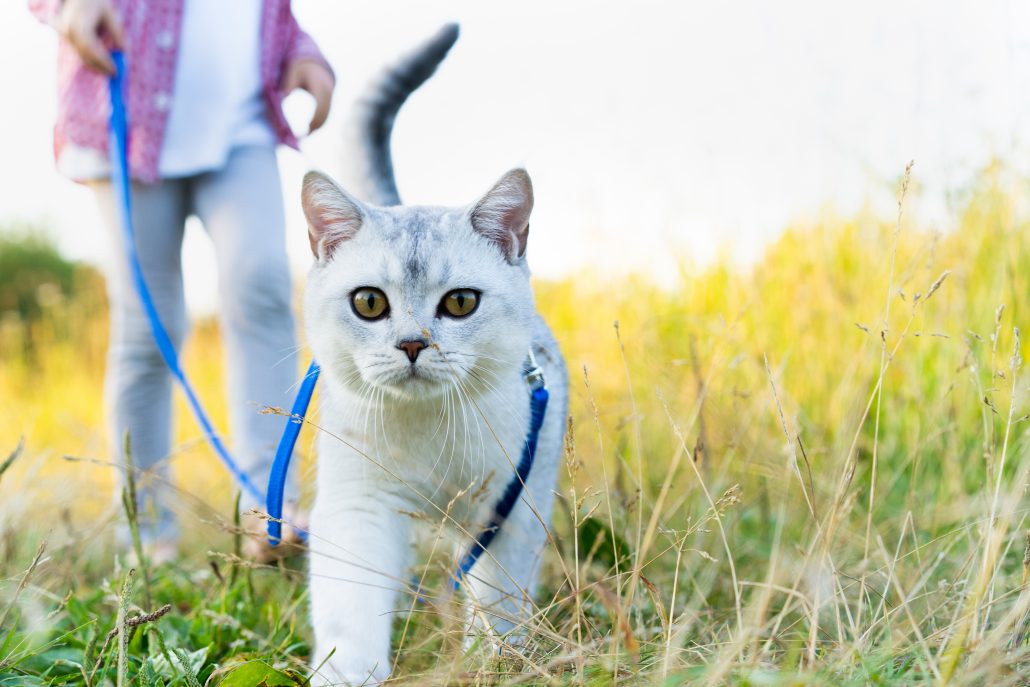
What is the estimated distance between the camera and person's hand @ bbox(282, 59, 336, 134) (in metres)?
2.09

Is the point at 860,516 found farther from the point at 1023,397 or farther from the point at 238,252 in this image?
the point at 238,252

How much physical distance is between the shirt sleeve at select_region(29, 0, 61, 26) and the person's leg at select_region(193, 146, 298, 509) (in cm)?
49

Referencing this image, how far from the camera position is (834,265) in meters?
2.92

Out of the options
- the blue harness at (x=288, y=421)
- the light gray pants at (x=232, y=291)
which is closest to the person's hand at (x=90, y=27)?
the blue harness at (x=288, y=421)

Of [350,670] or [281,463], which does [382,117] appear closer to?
Result: [281,463]

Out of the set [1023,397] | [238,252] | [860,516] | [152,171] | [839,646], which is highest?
[152,171]

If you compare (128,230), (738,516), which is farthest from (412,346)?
(738,516)

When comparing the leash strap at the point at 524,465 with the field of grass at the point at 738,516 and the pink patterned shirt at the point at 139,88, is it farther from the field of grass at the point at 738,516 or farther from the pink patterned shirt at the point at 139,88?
the pink patterned shirt at the point at 139,88

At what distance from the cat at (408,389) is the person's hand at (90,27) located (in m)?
0.70

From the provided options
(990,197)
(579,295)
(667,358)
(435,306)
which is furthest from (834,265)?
(435,306)

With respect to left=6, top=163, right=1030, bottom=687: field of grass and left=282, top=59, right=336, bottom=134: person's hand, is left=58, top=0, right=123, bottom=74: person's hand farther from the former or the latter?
left=6, top=163, right=1030, bottom=687: field of grass

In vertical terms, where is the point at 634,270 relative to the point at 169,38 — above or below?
below

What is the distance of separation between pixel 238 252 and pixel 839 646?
166 cm

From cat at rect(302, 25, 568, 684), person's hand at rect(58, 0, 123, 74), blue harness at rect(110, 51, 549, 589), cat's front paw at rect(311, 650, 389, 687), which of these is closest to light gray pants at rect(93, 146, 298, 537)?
blue harness at rect(110, 51, 549, 589)
